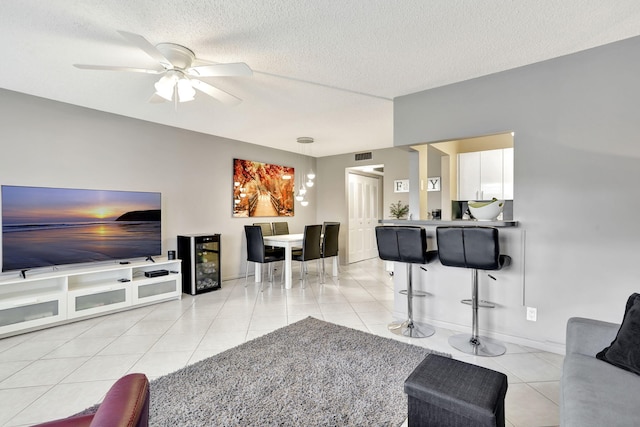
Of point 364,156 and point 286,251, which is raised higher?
point 364,156

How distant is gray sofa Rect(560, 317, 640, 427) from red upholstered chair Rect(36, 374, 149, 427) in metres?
1.49

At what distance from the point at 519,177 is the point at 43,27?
393 cm

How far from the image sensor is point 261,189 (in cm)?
599

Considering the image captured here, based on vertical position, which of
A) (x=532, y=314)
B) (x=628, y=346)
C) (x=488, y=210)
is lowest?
(x=532, y=314)

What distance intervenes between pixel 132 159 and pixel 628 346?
5.11m

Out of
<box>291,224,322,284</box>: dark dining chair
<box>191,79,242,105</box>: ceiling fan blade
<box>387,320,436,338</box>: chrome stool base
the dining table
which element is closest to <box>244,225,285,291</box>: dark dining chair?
the dining table

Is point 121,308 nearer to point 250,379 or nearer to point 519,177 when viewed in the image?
point 250,379

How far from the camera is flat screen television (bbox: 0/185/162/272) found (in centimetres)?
316

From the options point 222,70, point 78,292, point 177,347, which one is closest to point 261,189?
point 78,292

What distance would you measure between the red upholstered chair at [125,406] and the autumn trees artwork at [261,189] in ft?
15.4

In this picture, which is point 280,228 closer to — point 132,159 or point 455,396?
point 132,159

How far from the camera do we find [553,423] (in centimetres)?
171

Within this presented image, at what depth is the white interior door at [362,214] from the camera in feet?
23.2

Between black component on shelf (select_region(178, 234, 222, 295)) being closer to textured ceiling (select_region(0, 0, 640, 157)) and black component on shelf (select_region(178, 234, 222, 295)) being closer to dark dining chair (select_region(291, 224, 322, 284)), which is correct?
dark dining chair (select_region(291, 224, 322, 284))
